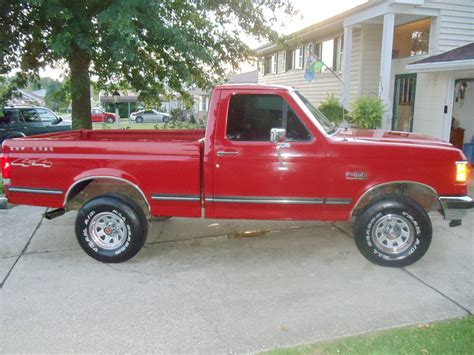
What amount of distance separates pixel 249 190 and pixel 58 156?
224 centimetres

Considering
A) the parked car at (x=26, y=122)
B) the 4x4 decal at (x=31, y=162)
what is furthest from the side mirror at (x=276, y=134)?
the parked car at (x=26, y=122)

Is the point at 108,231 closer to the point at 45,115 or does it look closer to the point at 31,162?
the point at 31,162

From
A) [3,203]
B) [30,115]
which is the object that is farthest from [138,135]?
[30,115]

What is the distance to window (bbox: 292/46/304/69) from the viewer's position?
59.9 feet

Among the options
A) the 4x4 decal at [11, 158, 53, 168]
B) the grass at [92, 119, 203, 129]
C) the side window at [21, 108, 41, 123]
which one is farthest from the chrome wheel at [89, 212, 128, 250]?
the side window at [21, 108, 41, 123]

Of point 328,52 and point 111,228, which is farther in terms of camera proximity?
point 328,52

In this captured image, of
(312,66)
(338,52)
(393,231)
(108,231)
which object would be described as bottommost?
(108,231)

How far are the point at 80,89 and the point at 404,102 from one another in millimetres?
8761

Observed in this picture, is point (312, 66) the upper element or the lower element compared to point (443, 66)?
upper

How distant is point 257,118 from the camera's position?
4.79m

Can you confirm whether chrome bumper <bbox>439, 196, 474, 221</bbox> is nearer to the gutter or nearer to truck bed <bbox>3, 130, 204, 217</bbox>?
truck bed <bbox>3, 130, 204, 217</bbox>

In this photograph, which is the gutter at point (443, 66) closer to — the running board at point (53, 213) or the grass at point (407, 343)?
the grass at point (407, 343)

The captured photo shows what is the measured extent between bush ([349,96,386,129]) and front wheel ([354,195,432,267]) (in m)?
5.37

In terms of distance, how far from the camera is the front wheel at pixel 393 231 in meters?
4.66
